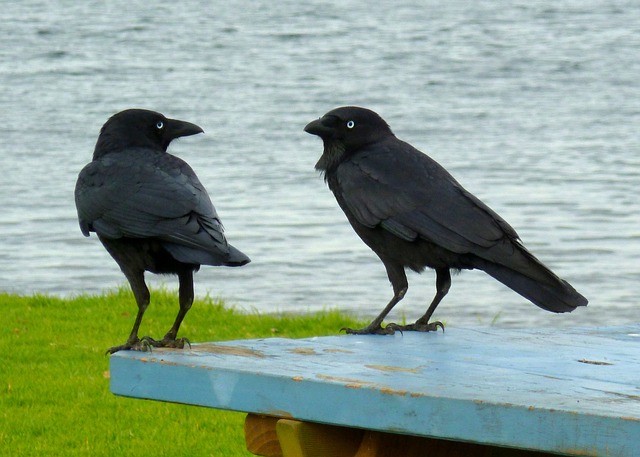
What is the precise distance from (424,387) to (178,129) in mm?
2072

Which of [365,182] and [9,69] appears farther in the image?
[9,69]

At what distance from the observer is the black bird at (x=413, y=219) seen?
427cm

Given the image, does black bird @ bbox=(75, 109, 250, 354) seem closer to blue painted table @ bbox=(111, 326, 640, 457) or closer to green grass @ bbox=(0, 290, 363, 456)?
blue painted table @ bbox=(111, 326, 640, 457)

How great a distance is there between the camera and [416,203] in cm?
457

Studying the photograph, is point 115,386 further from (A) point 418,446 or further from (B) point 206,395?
(A) point 418,446

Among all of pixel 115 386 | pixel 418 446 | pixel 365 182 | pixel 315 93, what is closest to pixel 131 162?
pixel 365 182

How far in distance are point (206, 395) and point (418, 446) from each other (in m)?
0.57

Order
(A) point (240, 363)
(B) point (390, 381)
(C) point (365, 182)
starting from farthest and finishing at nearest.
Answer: (C) point (365, 182)
(A) point (240, 363)
(B) point (390, 381)

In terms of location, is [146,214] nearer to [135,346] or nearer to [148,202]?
[148,202]

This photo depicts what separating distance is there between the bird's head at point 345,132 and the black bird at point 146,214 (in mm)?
629

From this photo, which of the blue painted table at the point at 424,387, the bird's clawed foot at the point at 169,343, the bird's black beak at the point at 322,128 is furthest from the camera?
the bird's black beak at the point at 322,128

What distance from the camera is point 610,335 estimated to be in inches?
165

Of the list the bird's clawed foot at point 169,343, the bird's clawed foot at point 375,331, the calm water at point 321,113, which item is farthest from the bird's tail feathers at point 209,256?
the calm water at point 321,113

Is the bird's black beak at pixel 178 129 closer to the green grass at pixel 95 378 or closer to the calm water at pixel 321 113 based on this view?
the green grass at pixel 95 378
